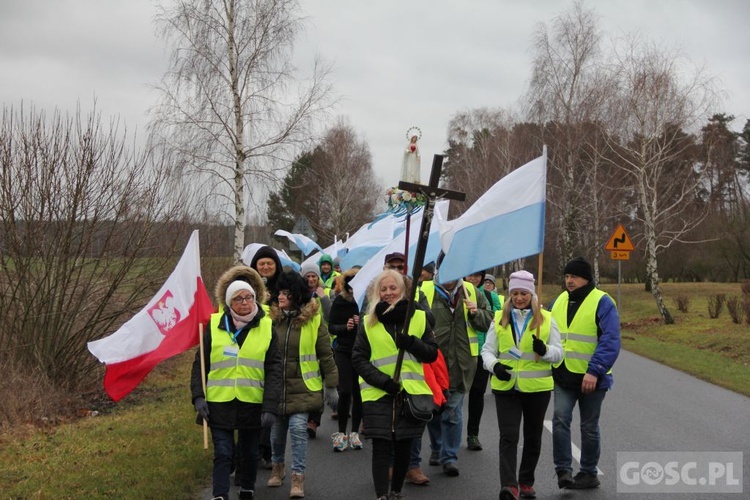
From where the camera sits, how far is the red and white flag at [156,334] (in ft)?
21.7

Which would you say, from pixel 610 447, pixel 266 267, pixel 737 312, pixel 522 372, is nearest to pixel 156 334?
pixel 266 267

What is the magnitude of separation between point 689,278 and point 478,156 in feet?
59.1

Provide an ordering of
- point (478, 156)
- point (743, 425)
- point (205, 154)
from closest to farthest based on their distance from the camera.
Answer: point (743, 425)
point (205, 154)
point (478, 156)

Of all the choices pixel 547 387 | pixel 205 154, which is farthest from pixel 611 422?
pixel 205 154

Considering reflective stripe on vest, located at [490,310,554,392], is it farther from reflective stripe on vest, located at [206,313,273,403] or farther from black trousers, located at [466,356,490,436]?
black trousers, located at [466,356,490,436]

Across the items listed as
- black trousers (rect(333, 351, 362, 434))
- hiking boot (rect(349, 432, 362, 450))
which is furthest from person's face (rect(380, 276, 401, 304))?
hiking boot (rect(349, 432, 362, 450))

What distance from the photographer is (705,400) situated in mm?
11227

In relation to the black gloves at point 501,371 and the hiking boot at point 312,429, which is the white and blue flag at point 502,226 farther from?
the hiking boot at point 312,429

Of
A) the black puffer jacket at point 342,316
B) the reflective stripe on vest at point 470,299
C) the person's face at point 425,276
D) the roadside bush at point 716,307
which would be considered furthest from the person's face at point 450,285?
the roadside bush at point 716,307

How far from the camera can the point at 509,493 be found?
19.4 ft

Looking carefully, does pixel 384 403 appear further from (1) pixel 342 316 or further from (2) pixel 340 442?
(1) pixel 342 316

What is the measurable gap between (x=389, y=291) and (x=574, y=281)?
65.6 inches

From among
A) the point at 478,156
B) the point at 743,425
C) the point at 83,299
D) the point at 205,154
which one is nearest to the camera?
the point at 743,425

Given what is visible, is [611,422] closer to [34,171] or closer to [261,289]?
[261,289]
